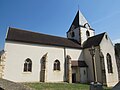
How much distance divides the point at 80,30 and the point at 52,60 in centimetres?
1055

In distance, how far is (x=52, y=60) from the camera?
756 inches

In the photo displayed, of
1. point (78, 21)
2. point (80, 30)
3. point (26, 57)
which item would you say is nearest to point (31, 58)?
point (26, 57)

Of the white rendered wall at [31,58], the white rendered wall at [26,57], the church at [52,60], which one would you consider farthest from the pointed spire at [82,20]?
the white rendered wall at [26,57]

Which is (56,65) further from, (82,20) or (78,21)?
(82,20)

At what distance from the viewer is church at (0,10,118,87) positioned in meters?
16.1

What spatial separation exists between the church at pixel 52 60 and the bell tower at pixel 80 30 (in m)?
0.24

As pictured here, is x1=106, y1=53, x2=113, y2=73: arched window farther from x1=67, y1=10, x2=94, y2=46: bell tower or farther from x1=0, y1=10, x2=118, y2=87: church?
x1=67, y1=10, x2=94, y2=46: bell tower

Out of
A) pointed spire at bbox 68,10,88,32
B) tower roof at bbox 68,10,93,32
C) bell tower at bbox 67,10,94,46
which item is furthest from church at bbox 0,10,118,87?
pointed spire at bbox 68,10,88,32

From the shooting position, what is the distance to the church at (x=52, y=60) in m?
16.1

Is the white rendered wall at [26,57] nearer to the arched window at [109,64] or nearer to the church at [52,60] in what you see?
the church at [52,60]

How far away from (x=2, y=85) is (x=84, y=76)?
54.4 feet

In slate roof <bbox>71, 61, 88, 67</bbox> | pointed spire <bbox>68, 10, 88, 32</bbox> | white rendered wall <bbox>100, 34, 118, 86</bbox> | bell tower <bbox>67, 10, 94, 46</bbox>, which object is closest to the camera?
white rendered wall <bbox>100, 34, 118, 86</bbox>

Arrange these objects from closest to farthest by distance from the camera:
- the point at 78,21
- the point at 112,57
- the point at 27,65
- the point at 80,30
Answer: the point at 27,65, the point at 112,57, the point at 80,30, the point at 78,21

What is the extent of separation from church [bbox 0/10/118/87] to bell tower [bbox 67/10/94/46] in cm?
24
